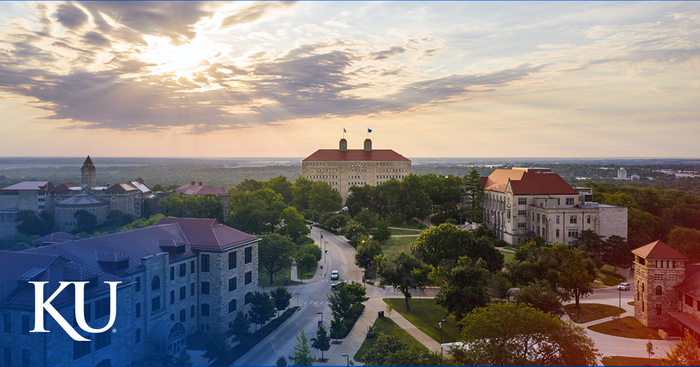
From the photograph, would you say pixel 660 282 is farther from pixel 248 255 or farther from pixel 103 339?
pixel 103 339

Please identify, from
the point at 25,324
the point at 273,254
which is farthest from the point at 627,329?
the point at 25,324

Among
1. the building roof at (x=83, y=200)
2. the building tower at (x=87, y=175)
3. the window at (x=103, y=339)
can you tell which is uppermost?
the building tower at (x=87, y=175)

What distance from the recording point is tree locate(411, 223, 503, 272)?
57.7 meters

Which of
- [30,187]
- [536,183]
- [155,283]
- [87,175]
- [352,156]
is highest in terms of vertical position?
[352,156]

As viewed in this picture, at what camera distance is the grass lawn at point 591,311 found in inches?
1893

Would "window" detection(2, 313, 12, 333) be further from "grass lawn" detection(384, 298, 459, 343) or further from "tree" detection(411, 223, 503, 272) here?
"tree" detection(411, 223, 503, 272)

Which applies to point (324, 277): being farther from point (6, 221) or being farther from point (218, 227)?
point (6, 221)

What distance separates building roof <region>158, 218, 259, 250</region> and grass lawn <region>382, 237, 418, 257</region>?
33.8 m

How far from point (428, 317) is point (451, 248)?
43.5 ft

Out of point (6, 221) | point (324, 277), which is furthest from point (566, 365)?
point (6, 221)

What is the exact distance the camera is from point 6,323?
94.3 feet

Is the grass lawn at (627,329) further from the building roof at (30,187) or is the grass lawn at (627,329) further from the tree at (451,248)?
the building roof at (30,187)

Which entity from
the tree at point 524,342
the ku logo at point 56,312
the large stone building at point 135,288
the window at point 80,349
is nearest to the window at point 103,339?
the large stone building at point 135,288

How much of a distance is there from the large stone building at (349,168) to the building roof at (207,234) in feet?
388
